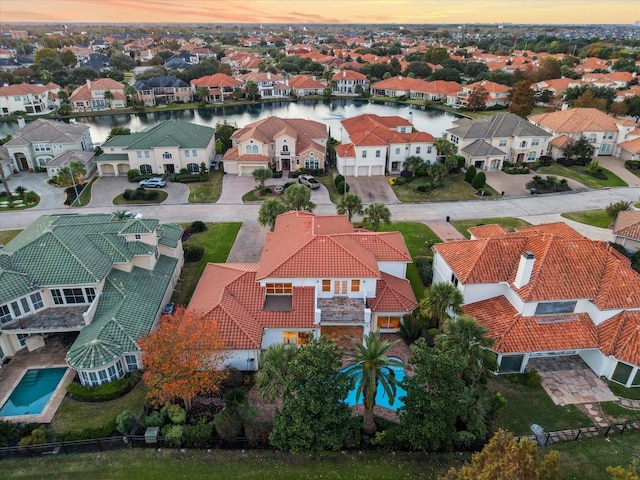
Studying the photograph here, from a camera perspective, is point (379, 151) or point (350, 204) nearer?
point (350, 204)

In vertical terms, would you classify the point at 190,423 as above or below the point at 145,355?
below

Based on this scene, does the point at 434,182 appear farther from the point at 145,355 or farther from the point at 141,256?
the point at 145,355

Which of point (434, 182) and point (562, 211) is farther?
point (434, 182)

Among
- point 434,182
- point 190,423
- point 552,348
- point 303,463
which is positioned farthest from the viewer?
point 434,182

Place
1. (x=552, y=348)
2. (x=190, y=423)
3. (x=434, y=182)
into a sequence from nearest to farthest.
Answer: (x=190, y=423)
(x=552, y=348)
(x=434, y=182)

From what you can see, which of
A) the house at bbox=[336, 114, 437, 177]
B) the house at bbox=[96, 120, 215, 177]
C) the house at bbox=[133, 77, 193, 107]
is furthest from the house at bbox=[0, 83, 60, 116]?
the house at bbox=[336, 114, 437, 177]

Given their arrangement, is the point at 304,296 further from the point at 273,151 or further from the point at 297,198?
the point at 273,151

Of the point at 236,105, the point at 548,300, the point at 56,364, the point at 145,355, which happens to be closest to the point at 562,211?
the point at 548,300

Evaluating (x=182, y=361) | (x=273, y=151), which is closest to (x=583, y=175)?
(x=273, y=151)

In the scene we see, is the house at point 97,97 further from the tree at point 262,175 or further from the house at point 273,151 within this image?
the tree at point 262,175
